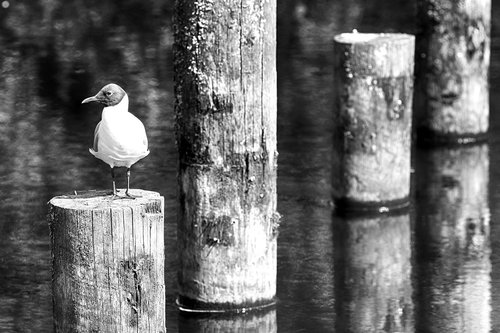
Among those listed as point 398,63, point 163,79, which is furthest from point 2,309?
point 163,79

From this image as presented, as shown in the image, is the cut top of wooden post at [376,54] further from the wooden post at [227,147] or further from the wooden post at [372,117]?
the wooden post at [227,147]

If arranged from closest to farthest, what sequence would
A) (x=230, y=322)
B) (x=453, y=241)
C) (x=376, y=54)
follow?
(x=230, y=322)
(x=453, y=241)
(x=376, y=54)

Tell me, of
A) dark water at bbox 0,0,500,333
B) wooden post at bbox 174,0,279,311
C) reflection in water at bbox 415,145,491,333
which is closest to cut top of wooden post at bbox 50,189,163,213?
wooden post at bbox 174,0,279,311

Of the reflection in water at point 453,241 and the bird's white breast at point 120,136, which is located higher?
the bird's white breast at point 120,136

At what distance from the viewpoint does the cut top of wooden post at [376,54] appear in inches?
400

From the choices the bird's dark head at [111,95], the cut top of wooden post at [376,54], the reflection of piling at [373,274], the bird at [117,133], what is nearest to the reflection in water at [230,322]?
the reflection of piling at [373,274]

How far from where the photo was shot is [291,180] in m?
11.4

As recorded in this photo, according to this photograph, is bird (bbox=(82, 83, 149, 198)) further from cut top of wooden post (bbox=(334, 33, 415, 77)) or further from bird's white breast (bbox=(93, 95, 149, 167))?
cut top of wooden post (bbox=(334, 33, 415, 77))

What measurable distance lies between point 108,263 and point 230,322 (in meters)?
1.97

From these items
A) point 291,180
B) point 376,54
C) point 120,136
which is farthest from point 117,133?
point 291,180

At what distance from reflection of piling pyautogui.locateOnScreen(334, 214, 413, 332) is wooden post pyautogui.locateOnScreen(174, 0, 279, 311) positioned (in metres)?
0.61

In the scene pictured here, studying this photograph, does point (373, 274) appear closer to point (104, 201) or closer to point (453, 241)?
point (453, 241)

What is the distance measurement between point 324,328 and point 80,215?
2215 mm

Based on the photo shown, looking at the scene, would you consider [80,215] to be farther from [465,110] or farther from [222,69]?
[465,110]
